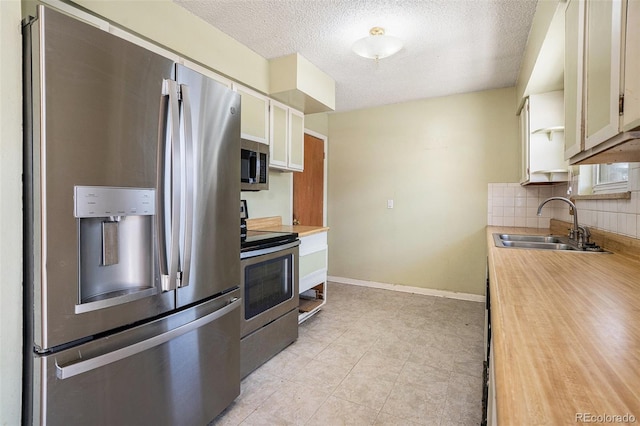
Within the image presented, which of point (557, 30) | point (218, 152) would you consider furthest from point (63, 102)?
point (557, 30)

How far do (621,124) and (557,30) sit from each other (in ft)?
3.75

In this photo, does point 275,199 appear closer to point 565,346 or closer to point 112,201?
point 112,201

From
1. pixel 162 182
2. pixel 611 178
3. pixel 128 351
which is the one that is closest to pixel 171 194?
pixel 162 182

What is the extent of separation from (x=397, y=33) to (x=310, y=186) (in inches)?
84.2

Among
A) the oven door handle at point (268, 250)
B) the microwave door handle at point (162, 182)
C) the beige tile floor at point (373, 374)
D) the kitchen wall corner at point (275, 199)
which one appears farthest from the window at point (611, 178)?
the kitchen wall corner at point (275, 199)

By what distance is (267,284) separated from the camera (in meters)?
2.17

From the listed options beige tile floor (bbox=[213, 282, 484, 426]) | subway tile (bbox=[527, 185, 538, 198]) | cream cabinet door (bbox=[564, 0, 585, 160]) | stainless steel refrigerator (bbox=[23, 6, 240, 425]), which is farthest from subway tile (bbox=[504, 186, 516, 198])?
stainless steel refrigerator (bbox=[23, 6, 240, 425])

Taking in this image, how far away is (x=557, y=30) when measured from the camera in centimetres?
168

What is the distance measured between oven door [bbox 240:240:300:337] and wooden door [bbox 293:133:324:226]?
1.37 meters

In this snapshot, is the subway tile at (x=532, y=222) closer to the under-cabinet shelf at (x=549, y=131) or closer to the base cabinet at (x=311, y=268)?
the under-cabinet shelf at (x=549, y=131)

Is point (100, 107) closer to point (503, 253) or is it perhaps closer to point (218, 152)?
point (218, 152)

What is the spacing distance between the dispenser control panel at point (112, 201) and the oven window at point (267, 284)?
2.81ft

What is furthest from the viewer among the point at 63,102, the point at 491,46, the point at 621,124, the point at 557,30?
the point at 491,46

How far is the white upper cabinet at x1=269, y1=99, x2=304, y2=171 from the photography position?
2789mm
